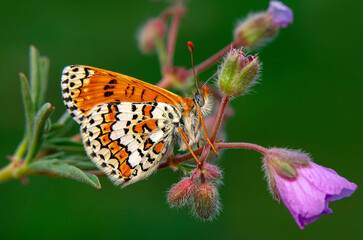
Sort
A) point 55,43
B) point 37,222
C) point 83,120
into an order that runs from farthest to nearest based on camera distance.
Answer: point 55,43 → point 37,222 → point 83,120

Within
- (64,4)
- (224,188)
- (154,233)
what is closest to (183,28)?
(64,4)

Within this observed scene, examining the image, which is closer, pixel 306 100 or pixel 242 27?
pixel 242 27

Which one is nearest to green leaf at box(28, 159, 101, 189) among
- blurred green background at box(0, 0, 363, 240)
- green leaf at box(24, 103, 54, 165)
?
green leaf at box(24, 103, 54, 165)

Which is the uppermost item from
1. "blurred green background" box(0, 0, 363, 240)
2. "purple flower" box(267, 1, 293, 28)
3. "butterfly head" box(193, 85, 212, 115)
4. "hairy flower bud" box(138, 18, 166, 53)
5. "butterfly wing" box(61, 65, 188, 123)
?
"purple flower" box(267, 1, 293, 28)

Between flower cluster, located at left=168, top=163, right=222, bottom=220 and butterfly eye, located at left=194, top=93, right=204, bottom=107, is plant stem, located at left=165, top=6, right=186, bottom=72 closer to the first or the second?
butterfly eye, located at left=194, top=93, right=204, bottom=107

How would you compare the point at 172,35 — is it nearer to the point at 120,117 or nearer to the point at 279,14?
the point at 279,14

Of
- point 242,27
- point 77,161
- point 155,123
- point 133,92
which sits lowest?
point 77,161

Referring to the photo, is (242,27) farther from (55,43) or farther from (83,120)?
(55,43)
